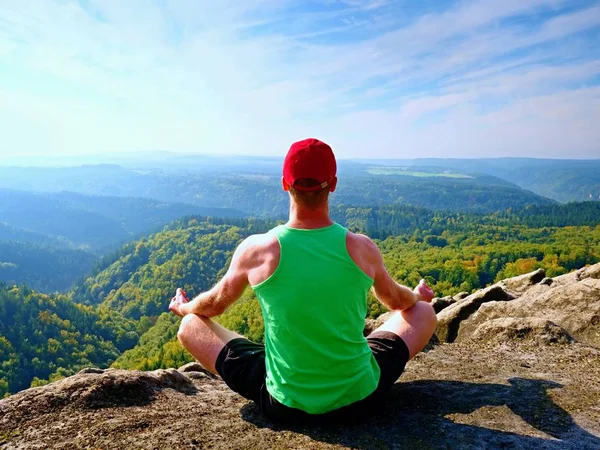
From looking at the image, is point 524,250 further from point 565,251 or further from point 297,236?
point 297,236

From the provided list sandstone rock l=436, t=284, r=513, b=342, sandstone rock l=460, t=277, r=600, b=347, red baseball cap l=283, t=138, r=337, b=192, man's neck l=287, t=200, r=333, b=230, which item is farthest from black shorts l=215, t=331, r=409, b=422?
sandstone rock l=436, t=284, r=513, b=342

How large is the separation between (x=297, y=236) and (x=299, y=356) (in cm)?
120

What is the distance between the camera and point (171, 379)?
21.3 feet

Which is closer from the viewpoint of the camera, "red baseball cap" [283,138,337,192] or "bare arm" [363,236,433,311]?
"red baseball cap" [283,138,337,192]

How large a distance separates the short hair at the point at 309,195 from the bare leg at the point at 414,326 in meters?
2.20

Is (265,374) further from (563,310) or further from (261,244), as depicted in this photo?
(563,310)

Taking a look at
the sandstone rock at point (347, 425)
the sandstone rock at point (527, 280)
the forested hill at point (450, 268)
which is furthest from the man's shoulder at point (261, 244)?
the forested hill at point (450, 268)

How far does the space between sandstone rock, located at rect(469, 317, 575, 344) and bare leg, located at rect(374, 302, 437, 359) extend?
3.57 metres

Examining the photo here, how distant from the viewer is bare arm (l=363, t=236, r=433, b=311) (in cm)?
420

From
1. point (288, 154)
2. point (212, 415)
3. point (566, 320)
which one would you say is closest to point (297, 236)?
point (288, 154)

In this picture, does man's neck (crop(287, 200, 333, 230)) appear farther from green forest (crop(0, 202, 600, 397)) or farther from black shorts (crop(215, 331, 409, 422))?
green forest (crop(0, 202, 600, 397))

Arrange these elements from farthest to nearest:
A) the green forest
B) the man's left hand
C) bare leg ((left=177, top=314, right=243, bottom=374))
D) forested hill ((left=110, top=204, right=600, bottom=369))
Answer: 1. the green forest
2. forested hill ((left=110, top=204, right=600, bottom=369))
3. the man's left hand
4. bare leg ((left=177, top=314, right=243, bottom=374))

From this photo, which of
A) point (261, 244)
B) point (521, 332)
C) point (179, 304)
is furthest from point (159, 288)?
point (261, 244)

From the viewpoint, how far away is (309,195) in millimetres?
4047
